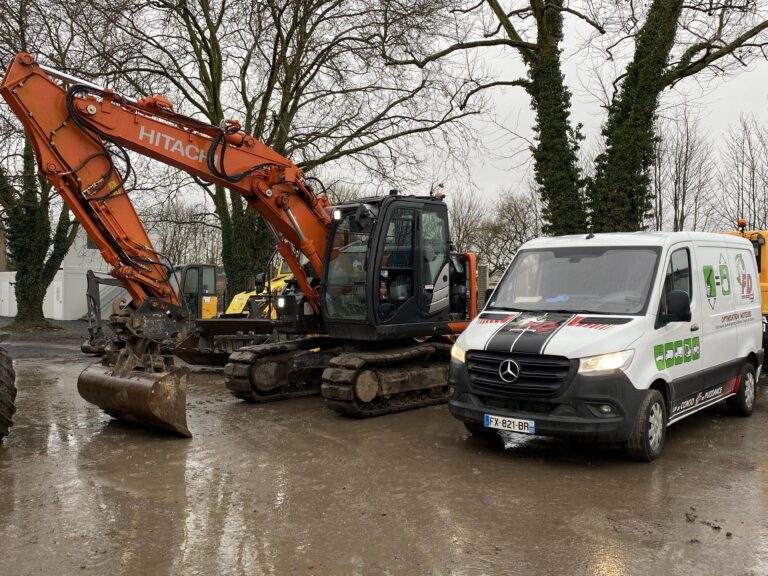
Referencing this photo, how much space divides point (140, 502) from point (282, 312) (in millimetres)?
5017

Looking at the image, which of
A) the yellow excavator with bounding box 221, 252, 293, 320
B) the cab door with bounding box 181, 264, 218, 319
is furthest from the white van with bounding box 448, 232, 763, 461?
the cab door with bounding box 181, 264, 218, 319

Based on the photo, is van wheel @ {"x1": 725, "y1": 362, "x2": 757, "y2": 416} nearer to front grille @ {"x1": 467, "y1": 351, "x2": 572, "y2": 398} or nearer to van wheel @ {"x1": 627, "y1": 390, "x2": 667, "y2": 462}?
van wheel @ {"x1": 627, "y1": 390, "x2": 667, "y2": 462}

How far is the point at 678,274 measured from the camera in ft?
24.9

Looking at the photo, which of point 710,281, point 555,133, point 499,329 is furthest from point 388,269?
point 555,133

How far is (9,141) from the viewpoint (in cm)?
2058

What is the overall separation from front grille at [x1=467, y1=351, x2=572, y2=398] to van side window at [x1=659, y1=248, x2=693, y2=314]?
1490 mm

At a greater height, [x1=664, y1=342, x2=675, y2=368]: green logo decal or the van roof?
the van roof

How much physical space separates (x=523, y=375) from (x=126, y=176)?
201 inches

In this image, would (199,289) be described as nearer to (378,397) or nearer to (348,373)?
(378,397)

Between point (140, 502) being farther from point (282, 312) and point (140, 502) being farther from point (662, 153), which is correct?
point (662, 153)

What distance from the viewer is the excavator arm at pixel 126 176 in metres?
8.01

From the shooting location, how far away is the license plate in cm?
664

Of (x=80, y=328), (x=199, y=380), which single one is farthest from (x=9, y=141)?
(x=199, y=380)

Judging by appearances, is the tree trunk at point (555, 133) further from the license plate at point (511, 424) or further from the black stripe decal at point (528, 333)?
the license plate at point (511, 424)
